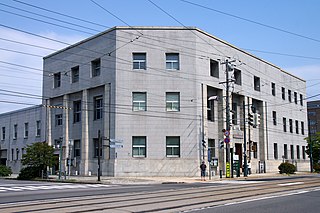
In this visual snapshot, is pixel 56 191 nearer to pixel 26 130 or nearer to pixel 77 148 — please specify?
pixel 77 148

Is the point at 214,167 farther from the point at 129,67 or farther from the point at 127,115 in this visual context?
the point at 129,67

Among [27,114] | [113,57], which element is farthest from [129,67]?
[27,114]

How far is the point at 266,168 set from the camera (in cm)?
5638

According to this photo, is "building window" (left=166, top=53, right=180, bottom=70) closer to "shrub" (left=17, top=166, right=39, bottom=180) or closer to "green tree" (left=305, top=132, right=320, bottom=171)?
"shrub" (left=17, top=166, right=39, bottom=180)

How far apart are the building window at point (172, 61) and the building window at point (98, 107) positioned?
348 inches

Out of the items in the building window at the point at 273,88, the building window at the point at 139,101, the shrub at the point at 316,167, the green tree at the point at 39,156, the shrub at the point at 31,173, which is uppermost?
the building window at the point at 273,88

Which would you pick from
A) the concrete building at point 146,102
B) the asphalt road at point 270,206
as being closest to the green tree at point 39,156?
the concrete building at point 146,102

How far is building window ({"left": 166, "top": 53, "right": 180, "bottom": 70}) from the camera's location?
1745 inches

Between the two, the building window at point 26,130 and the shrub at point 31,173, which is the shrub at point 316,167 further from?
the building window at point 26,130

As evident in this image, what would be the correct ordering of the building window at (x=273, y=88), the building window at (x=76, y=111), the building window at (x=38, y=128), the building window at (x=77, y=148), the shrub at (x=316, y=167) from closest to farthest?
the building window at (x=77, y=148) < the building window at (x=76, y=111) < the building window at (x=38, y=128) < the shrub at (x=316, y=167) < the building window at (x=273, y=88)

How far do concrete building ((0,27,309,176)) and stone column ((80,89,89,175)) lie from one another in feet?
0.38

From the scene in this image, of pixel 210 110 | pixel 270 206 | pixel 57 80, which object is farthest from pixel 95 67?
pixel 270 206

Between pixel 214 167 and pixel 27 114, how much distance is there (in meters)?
31.5

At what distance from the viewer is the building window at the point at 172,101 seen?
4366 centimetres
